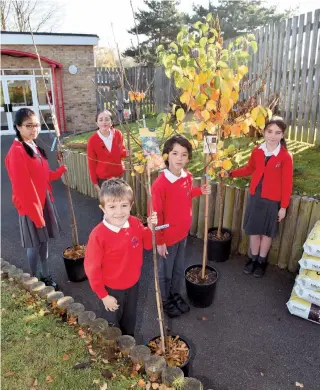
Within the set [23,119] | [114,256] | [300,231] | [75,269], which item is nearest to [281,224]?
[300,231]

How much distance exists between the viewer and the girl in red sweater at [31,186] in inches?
123

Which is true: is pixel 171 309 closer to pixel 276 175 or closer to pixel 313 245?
pixel 313 245

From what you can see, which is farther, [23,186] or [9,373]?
[23,186]

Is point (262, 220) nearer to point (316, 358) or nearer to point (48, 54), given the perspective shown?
point (316, 358)

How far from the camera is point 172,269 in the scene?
11.1ft

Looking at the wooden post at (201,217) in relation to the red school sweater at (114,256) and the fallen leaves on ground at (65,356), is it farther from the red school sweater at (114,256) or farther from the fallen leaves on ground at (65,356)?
the fallen leaves on ground at (65,356)

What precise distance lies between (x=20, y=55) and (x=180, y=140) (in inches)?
518

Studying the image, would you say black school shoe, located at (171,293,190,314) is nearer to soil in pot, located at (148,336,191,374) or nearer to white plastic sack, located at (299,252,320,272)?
soil in pot, located at (148,336,191,374)

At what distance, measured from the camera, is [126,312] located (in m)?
2.72

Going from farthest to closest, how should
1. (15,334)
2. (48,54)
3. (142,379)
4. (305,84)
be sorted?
(48,54)
(305,84)
(15,334)
(142,379)

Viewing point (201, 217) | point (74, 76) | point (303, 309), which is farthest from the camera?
point (74, 76)

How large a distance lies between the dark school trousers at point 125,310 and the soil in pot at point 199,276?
0.88 metres

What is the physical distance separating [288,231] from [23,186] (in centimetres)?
308

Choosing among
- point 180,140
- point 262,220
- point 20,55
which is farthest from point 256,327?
point 20,55
